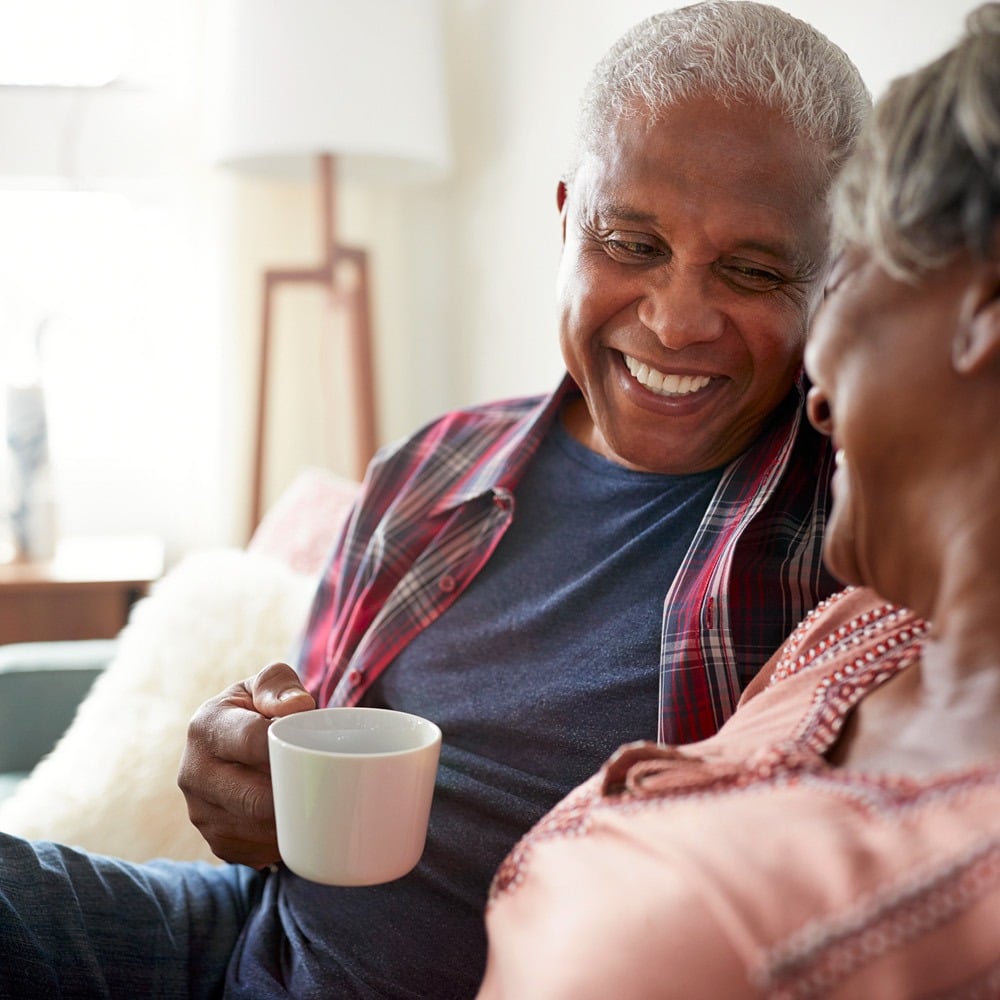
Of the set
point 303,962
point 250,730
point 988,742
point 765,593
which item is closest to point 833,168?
point 765,593

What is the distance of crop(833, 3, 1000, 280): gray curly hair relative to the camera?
600 millimetres

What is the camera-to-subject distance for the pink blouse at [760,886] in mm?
531

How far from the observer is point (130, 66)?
3.11 metres

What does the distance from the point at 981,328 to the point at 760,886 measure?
293 millimetres

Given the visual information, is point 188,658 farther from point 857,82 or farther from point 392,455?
point 857,82

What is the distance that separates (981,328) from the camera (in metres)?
0.60

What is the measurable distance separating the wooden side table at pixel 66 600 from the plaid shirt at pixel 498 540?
133cm

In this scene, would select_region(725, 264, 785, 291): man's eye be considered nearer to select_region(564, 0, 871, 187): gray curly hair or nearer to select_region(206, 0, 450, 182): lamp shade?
select_region(564, 0, 871, 187): gray curly hair

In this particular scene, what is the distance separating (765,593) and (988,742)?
39cm

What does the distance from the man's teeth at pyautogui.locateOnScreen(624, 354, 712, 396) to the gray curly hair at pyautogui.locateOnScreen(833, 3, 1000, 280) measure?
1.42ft

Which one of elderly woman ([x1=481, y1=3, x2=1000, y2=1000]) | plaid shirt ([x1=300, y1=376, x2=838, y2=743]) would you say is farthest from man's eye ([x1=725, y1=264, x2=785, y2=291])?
elderly woman ([x1=481, y1=3, x2=1000, y2=1000])

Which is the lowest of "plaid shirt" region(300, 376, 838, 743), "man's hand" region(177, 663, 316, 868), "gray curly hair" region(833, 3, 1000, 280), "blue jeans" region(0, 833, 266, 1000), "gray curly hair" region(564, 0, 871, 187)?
"blue jeans" region(0, 833, 266, 1000)

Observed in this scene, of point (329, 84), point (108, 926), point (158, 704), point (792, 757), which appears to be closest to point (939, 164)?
point (792, 757)

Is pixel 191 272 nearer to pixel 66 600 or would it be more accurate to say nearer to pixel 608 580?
pixel 66 600
